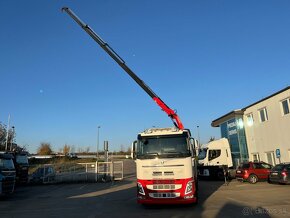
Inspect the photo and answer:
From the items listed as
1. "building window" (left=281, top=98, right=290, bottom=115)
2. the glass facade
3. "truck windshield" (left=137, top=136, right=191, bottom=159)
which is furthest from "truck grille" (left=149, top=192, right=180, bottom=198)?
the glass facade

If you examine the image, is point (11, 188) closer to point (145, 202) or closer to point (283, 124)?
point (145, 202)

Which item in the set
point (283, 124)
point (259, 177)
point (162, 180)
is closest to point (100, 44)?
point (162, 180)

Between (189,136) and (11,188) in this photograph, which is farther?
(11,188)

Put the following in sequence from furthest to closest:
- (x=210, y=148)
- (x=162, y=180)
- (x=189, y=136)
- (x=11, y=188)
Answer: (x=210, y=148)
(x=11, y=188)
(x=189, y=136)
(x=162, y=180)

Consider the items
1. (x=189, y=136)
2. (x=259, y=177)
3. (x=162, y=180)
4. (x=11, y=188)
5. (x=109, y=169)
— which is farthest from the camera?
(x=109, y=169)

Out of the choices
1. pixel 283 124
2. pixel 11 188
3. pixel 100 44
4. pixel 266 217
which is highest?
pixel 100 44

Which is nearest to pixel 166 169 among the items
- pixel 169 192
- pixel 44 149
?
pixel 169 192

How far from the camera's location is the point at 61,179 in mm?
29016

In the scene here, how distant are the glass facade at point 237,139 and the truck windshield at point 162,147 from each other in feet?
74.1

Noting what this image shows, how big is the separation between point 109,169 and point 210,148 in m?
9.95

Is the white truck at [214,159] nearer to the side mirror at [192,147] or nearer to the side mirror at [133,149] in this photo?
the side mirror at [192,147]

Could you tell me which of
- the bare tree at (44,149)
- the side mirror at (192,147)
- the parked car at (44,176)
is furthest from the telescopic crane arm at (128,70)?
the bare tree at (44,149)

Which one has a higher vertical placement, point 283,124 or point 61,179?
point 283,124

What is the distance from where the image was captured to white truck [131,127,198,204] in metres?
11.4
